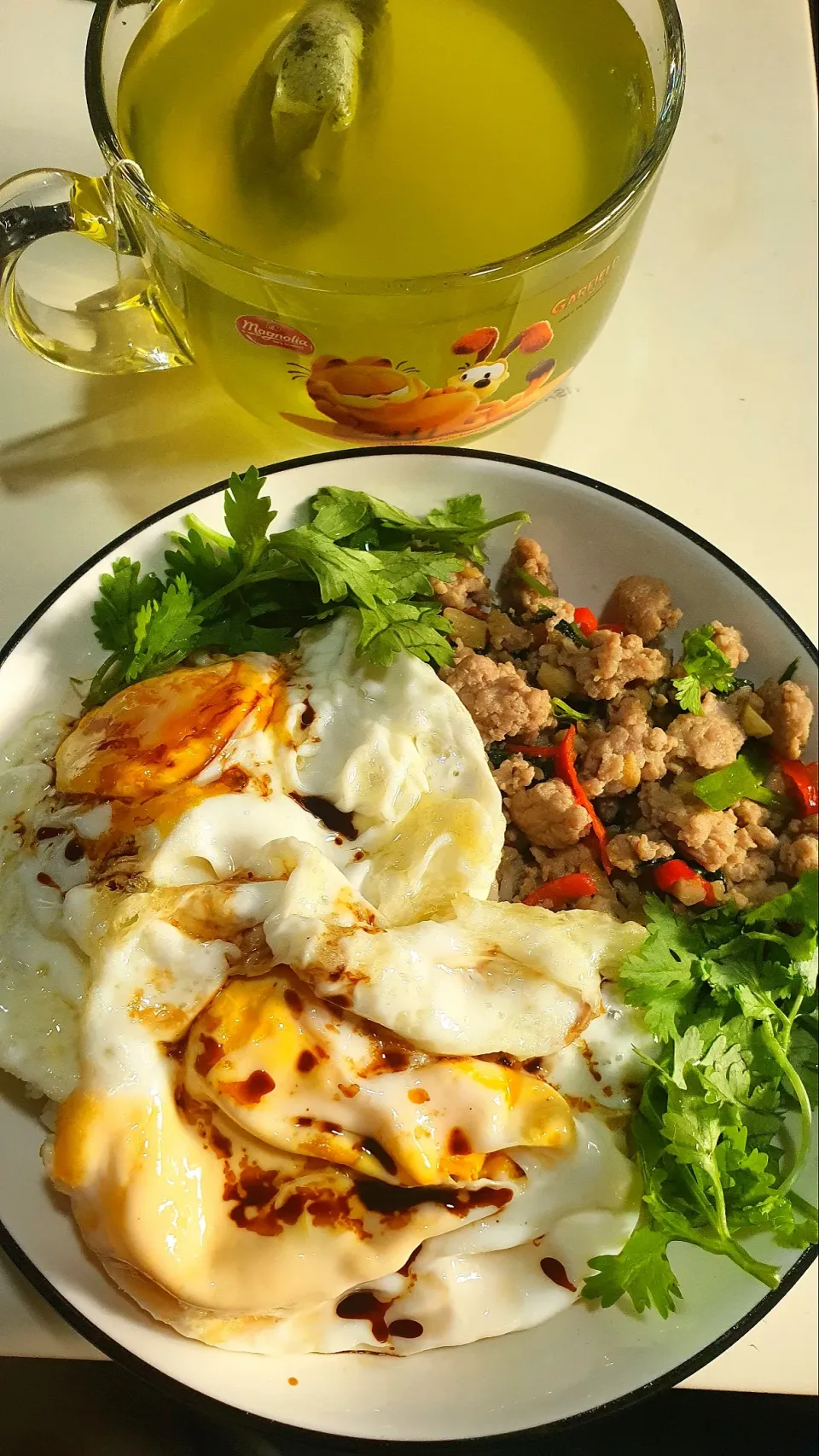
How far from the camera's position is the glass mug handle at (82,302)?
992 mm

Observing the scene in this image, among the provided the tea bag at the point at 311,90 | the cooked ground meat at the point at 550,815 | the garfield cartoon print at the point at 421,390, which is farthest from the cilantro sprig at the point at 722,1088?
the tea bag at the point at 311,90

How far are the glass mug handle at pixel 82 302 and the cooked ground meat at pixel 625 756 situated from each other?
2.10 feet

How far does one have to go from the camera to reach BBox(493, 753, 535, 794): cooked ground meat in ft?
3.54

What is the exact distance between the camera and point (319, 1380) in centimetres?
90

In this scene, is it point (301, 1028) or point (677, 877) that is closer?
point (301, 1028)

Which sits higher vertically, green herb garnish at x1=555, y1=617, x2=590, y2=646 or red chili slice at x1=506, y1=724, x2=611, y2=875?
green herb garnish at x1=555, y1=617, x2=590, y2=646

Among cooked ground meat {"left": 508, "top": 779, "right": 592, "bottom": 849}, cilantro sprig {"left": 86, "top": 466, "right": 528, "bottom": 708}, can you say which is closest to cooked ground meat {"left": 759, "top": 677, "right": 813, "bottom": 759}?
cooked ground meat {"left": 508, "top": 779, "right": 592, "bottom": 849}

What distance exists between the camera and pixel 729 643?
3.61ft

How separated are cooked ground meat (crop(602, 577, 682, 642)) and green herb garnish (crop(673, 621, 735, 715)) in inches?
1.2

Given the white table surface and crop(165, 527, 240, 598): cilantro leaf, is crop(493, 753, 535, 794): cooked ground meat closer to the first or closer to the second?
crop(165, 527, 240, 598): cilantro leaf

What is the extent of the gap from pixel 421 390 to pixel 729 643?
41cm

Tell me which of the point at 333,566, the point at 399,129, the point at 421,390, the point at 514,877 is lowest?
the point at 514,877

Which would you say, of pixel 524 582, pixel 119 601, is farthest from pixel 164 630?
pixel 524 582

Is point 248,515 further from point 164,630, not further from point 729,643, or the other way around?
point 729,643
